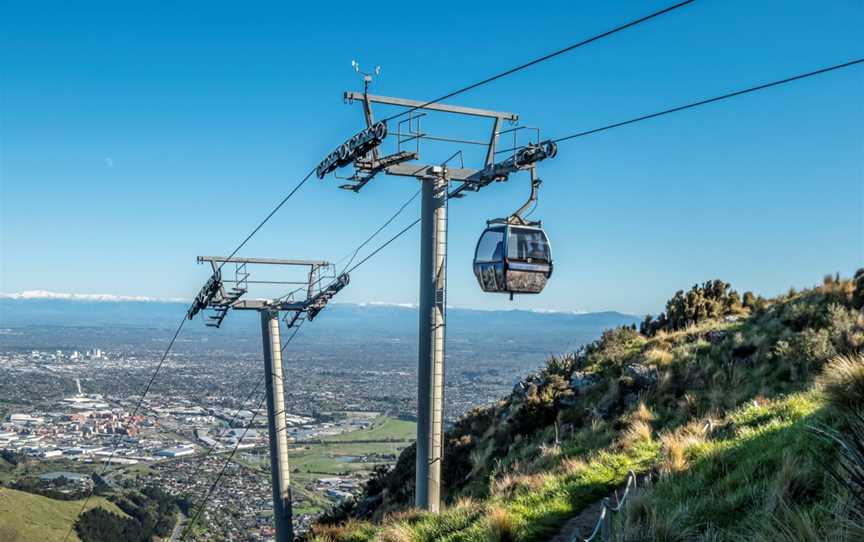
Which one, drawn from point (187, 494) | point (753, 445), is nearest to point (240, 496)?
point (187, 494)

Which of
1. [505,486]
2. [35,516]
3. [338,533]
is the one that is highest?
[505,486]

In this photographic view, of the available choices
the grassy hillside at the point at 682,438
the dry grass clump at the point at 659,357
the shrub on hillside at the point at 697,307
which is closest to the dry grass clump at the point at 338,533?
the grassy hillside at the point at 682,438

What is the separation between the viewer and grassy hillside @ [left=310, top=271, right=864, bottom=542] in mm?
5645

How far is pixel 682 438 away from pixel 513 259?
11.5 ft

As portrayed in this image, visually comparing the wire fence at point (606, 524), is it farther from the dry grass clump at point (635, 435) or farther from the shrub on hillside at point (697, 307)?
the shrub on hillside at point (697, 307)

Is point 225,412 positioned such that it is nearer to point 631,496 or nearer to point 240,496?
point 240,496

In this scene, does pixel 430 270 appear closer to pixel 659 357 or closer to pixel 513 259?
pixel 513 259

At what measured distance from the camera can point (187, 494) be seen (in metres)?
39.7

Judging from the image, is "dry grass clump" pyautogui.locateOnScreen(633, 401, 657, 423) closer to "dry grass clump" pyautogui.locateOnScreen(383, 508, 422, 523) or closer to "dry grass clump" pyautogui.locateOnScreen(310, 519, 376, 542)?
"dry grass clump" pyautogui.locateOnScreen(383, 508, 422, 523)

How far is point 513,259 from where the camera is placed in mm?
10109

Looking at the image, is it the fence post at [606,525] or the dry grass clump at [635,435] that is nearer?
the fence post at [606,525]

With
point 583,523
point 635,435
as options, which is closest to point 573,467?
point 635,435

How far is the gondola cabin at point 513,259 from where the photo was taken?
1011cm

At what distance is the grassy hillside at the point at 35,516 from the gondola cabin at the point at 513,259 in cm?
2419
